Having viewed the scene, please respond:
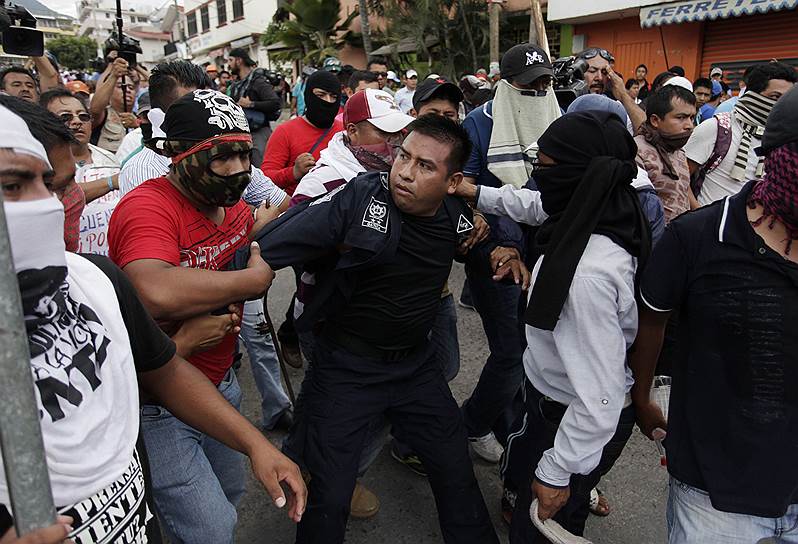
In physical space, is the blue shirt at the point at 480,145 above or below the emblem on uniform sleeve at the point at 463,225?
above

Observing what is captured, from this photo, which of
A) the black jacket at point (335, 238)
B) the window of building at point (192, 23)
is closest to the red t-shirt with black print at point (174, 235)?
the black jacket at point (335, 238)

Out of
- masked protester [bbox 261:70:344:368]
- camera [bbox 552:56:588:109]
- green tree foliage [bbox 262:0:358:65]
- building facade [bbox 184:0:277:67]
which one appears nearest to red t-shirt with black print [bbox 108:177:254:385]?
masked protester [bbox 261:70:344:368]

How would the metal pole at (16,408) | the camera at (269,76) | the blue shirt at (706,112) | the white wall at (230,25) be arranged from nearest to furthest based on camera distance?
the metal pole at (16,408) < the camera at (269,76) < the blue shirt at (706,112) < the white wall at (230,25)

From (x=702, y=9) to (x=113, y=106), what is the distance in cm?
1362

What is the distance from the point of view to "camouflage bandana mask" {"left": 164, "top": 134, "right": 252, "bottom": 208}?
2.08m

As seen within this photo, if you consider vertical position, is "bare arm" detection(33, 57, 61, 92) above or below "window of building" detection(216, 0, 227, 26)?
below

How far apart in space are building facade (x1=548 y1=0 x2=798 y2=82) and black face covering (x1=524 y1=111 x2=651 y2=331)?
11.1 meters

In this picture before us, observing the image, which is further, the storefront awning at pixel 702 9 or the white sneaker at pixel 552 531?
the storefront awning at pixel 702 9

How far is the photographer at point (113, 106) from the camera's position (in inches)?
179

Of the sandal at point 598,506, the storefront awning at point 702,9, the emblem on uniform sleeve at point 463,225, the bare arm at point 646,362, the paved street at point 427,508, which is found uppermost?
the storefront awning at point 702,9

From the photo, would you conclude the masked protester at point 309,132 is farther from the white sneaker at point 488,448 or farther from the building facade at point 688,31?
the building facade at point 688,31

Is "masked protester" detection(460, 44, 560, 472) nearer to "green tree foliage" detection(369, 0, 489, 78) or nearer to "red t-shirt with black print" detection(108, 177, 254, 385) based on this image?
"red t-shirt with black print" detection(108, 177, 254, 385)

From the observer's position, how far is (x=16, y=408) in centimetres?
63

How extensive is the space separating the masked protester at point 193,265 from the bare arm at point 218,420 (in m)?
0.06
